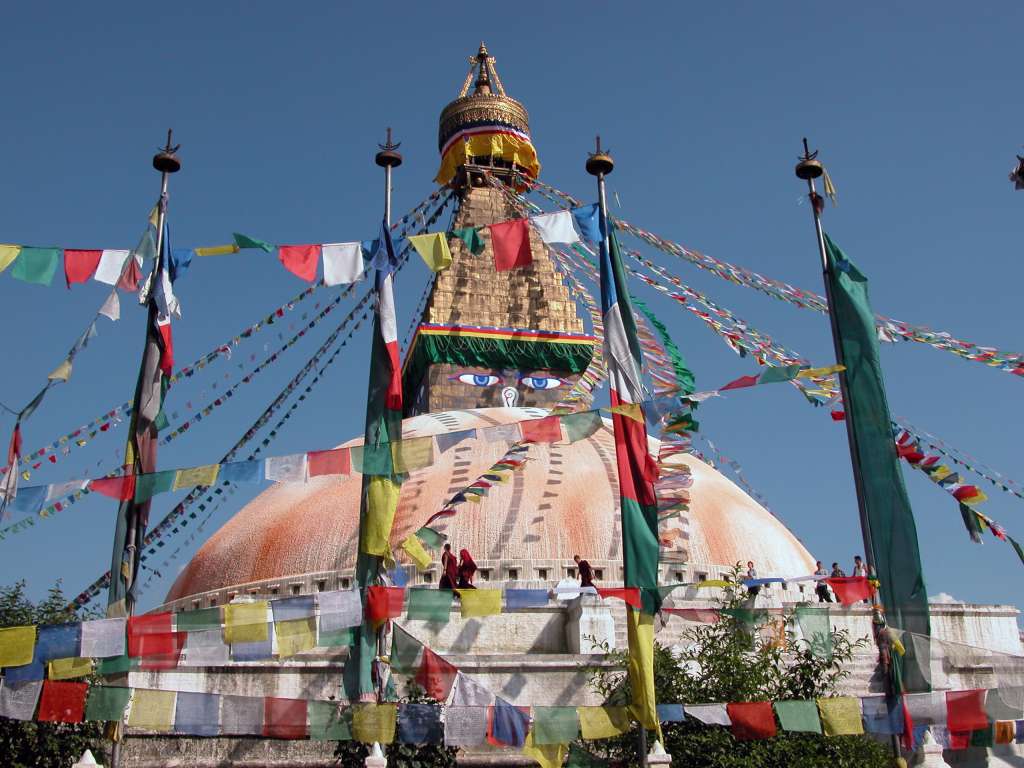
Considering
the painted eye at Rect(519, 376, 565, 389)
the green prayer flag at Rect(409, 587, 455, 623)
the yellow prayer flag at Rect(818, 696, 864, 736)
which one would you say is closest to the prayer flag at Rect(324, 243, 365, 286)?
the green prayer flag at Rect(409, 587, 455, 623)

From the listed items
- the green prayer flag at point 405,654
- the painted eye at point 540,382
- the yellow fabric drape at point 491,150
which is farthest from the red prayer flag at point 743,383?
the yellow fabric drape at point 491,150

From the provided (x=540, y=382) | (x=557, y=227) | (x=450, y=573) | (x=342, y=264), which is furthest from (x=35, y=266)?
(x=540, y=382)

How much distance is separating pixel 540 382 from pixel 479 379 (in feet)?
4.32

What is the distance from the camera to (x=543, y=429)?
1074 centimetres

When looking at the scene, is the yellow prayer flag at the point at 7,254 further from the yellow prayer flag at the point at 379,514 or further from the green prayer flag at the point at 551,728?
the green prayer flag at the point at 551,728

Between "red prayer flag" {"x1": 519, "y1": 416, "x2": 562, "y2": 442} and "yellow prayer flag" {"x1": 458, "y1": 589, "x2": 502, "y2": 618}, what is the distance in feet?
5.17

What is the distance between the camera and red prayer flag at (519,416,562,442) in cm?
1070

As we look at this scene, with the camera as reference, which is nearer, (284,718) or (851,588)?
(284,718)

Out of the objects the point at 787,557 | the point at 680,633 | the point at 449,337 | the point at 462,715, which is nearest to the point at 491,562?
the point at 680,633

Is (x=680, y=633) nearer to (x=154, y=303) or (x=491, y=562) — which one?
(x=491, y=562)

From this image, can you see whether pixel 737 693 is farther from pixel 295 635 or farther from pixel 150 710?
pixel 150 710

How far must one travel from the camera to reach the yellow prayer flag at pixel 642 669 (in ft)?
31.9

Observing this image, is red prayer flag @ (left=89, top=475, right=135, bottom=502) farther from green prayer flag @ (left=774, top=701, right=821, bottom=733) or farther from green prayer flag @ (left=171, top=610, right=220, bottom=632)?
green prayer flag @ (left=774, top=701, right=821, bottom=733)

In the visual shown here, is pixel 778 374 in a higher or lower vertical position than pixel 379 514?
higher
